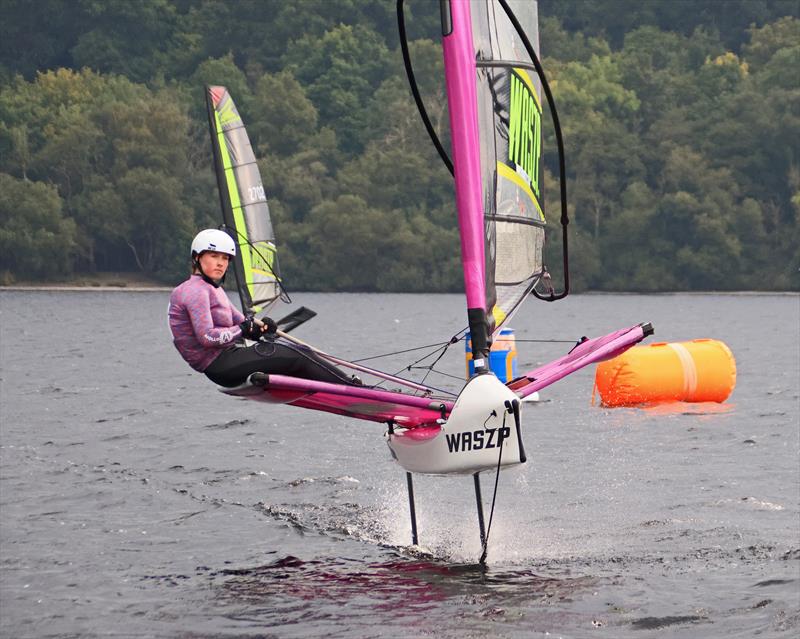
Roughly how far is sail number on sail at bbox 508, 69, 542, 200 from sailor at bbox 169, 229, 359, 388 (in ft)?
7.61

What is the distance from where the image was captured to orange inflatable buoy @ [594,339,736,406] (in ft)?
61.2

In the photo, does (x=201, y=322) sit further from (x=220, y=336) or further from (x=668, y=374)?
(x=668, y=374)

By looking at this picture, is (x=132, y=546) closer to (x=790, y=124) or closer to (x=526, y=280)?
(x=526, y=280)

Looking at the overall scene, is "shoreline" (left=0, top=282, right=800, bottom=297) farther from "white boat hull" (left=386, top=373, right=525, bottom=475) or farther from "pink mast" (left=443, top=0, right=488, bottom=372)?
"white boat hull" (left=386, top=373, right=525, bottom=475)

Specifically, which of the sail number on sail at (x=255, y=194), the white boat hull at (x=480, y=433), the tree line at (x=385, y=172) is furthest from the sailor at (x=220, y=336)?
the tree line at (x=385, y=172)

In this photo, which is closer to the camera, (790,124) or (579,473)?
(579,473)

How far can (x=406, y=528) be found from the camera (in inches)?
484

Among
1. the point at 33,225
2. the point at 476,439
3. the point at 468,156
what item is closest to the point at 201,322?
the point at 476,439

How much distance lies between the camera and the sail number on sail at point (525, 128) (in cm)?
1129

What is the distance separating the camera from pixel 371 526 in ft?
40.6

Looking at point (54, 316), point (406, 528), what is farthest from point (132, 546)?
point (54, 316)

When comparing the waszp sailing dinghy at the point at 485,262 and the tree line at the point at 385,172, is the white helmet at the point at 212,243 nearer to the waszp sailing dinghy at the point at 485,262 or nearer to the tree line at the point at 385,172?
the waszp sailing dinghy at the point at 485,262

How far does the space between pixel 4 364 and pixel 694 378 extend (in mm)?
17082

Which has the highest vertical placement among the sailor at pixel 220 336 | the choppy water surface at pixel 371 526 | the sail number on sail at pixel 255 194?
the sail number on sail at pixel 255 194
